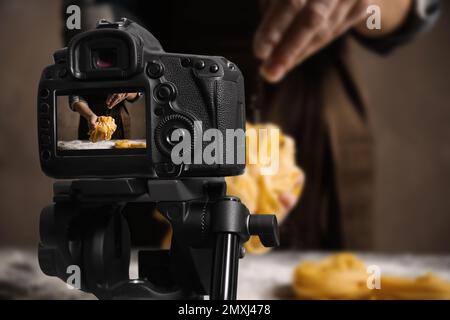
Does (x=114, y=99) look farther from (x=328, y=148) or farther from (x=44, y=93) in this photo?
(x=328, y=148)

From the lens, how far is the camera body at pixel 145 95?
25cm

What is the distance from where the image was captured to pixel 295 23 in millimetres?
355

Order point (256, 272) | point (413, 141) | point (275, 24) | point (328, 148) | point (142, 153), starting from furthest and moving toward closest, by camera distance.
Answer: point (413, 141), point (328, 148), point (256, 272), point (275, 24), point (142, 153)

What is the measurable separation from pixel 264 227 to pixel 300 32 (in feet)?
0.48

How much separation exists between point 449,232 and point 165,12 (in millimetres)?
777

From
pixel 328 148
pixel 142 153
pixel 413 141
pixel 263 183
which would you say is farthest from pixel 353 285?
pixel 413 141

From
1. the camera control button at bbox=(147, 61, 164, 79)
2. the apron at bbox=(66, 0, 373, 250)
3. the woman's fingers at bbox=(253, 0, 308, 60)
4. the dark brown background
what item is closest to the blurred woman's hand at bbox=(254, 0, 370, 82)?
the woman's fingers at bbox=(253, 0, 308, 60)

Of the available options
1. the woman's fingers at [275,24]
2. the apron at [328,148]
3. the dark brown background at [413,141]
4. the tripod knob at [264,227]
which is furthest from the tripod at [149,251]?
the dark brown background at [413,141]

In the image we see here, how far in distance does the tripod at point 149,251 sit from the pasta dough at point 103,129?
2 cm

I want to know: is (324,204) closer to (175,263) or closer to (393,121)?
(393,121)

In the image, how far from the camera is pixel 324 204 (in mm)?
796

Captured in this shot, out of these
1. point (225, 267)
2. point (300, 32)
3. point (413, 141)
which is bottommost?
point (225, 267)
